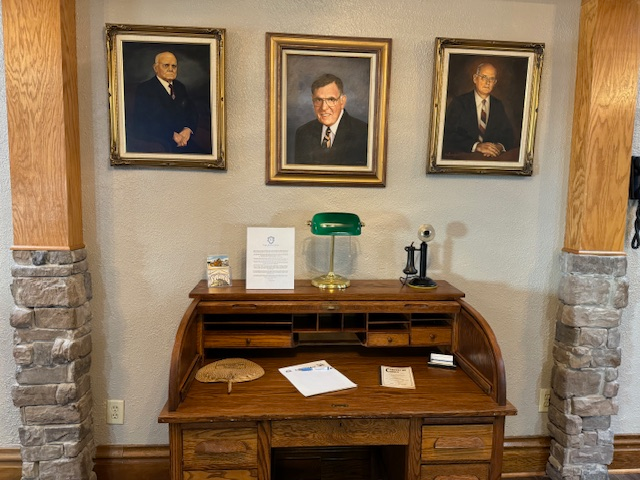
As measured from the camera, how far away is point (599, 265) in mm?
1973

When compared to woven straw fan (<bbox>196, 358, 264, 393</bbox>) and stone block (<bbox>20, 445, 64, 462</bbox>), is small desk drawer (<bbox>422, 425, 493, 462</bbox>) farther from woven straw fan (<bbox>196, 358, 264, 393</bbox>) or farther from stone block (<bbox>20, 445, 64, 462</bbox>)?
stone block (<bbox>20, 445, 64, 462</bbox>)

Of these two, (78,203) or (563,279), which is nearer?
(78,203)

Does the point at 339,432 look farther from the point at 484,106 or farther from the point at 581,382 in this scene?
the point at 484,106

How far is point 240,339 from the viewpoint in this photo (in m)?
1.81

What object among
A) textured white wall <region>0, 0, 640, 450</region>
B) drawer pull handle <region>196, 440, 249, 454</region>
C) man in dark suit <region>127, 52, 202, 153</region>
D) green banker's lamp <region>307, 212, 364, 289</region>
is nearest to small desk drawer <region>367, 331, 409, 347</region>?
textured white wall <region>0, 0, 640, 450</region>

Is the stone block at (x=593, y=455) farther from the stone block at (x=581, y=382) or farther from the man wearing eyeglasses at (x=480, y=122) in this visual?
the man wearing eyeglasses at (x=480, y=122)

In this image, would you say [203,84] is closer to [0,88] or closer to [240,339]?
[0,88]

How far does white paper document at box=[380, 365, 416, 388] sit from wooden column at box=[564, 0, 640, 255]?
1.06 metres

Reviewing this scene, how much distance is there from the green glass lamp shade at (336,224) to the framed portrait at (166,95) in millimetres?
574

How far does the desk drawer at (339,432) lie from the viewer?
148 cm

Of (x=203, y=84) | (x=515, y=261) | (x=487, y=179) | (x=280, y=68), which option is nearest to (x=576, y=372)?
(x=515, y=261)

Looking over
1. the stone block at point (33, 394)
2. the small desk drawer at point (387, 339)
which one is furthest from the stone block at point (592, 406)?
the stone block at point (33, 394)

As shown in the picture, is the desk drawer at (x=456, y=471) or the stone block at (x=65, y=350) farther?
the stone block at (x=65, y=350)

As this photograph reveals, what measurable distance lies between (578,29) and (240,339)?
2.22 metres
